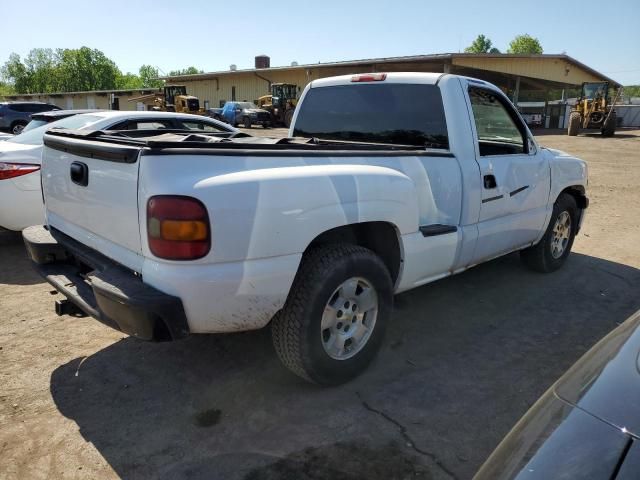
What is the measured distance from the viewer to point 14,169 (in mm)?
5484

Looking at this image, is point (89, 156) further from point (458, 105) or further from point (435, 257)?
point (458, 105)

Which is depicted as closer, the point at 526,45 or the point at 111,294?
the point at 111,294

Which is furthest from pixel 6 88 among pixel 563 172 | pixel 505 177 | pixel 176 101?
pixel 505 177

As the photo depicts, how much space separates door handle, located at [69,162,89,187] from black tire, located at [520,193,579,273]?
4.24 meters

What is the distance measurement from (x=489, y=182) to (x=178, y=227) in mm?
2619

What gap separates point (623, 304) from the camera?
182 inches

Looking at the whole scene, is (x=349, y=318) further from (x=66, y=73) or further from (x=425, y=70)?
(x=66, y=73)

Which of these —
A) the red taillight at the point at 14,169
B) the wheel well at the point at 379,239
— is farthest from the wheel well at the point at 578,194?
the red taillight at the point at 14,169

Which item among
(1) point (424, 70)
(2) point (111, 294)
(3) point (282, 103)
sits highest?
(1) point (424, 70)

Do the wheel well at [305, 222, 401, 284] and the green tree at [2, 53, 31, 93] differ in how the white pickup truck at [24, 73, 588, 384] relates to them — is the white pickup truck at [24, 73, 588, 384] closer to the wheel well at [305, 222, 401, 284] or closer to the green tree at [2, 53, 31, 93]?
the wheel well at [305, 222, 401, 284]

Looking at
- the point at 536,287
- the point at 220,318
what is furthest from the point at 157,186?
the point at 536,287

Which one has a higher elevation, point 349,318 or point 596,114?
point 596,114

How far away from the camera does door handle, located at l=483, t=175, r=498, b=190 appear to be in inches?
155

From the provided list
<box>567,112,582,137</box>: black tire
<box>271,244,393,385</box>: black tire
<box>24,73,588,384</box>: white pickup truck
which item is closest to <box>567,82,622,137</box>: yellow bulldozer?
<box>567,112,582,137</box>: black tire
